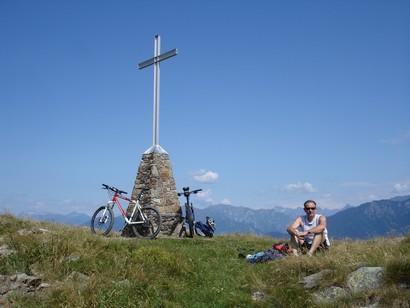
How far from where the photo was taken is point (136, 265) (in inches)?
325

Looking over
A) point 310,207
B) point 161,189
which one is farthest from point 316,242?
point 161,189

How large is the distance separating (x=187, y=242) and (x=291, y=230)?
5.77 meters

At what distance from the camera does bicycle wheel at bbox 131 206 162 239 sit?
54.4 feet

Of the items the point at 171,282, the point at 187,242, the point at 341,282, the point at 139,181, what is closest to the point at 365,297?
the point at 341,282

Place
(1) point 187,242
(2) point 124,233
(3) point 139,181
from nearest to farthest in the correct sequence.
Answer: (1) point 187,242, (2) point 124,233, (3) point 139,181

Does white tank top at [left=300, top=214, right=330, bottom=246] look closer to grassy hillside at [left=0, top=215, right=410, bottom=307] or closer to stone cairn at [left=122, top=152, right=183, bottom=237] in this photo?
grassy hillside at [left=0, top=215, right=410, bottom=307]

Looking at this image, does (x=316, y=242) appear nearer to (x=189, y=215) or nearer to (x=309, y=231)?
(x=309, y=231)

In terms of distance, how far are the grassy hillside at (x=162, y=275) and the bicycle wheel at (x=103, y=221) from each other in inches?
231

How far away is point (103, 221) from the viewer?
1587 centimetres

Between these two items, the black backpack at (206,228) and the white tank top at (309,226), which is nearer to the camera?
the white tank top at (309,226)

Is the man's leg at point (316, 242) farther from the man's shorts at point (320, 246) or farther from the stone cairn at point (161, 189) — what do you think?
the stone cairn at point (161, 189)

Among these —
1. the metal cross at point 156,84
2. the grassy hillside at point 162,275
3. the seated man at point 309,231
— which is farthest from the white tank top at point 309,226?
the metal cross at point 156,84

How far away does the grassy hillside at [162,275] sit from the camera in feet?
21.7

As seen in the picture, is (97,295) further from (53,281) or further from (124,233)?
Result: (124,233)
